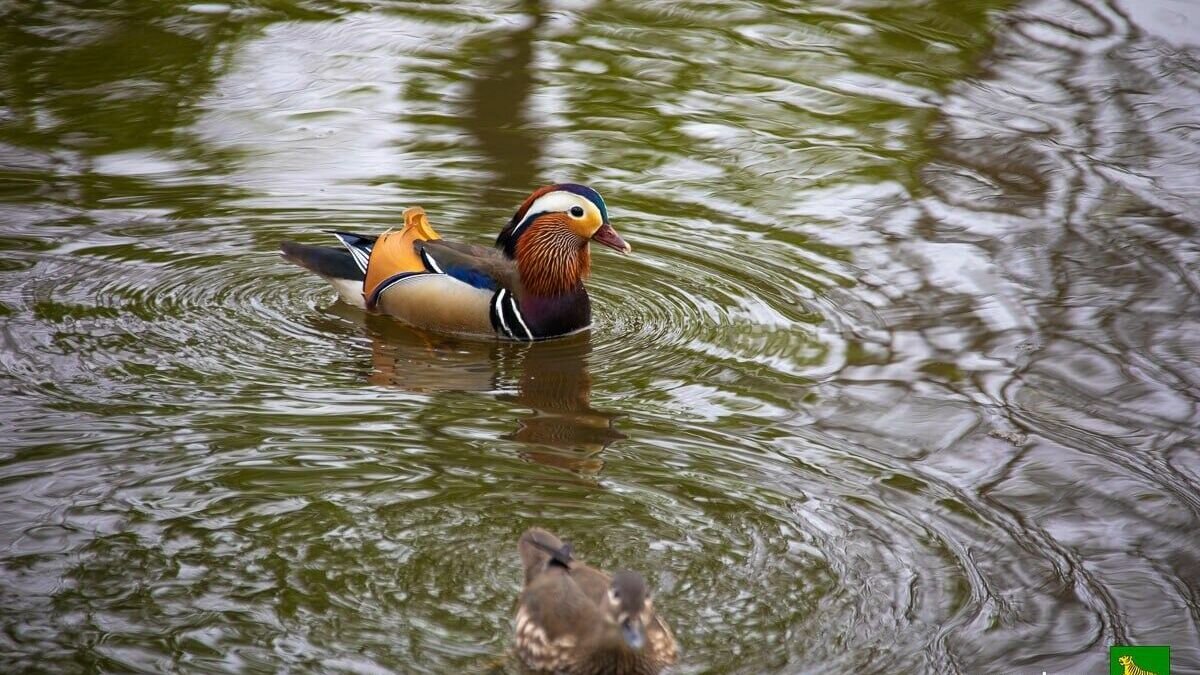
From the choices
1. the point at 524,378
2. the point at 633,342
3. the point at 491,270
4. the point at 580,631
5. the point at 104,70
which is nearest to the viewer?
the point at 580,631

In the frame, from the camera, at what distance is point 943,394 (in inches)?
312

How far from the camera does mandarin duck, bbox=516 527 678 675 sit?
527cm

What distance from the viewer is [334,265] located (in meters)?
9.28

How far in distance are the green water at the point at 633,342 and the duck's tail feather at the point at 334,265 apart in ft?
0.66

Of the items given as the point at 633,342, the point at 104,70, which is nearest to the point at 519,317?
the point at 633,342

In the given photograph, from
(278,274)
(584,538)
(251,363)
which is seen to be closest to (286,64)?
(278,274)

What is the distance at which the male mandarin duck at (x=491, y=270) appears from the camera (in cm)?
897

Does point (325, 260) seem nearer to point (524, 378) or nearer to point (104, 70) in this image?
point (524, 378)

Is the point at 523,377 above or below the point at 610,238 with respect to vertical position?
below

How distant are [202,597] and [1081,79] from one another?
980 cm

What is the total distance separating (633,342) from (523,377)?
776 millimetres

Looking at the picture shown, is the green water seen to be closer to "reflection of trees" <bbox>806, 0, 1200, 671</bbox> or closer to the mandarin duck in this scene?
"reflection of trees" <bbox>806, 0, 1200, 671</bbox>

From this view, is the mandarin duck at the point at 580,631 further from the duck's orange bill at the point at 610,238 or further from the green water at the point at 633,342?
the duck's orange bill at the point at 610,238

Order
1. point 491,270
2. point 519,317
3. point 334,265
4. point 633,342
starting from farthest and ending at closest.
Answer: point 334,265 → point 491,270 → point 519,317 → point 633,342
